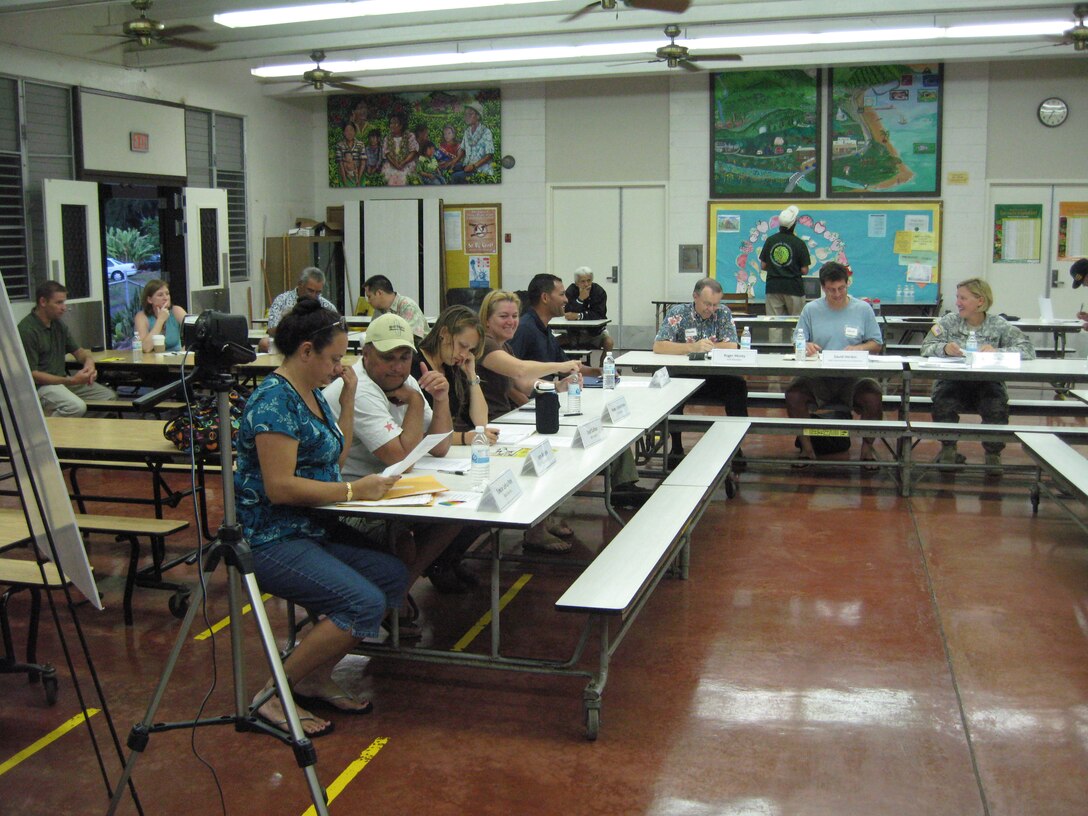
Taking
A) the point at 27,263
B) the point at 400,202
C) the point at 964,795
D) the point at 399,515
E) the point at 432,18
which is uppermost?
the point at 432,18

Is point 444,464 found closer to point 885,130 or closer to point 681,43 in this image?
point 681,43

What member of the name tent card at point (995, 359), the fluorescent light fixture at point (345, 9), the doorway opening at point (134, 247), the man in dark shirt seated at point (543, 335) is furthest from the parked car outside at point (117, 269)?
the name tent card at point (995, 359)

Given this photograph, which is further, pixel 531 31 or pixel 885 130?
pixel 885 130

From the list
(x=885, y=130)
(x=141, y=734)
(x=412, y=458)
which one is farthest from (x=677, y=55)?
(x=141, y=734)

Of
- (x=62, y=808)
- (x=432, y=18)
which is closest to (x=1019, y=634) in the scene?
(x=62, y=808)

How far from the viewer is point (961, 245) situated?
1210 cm

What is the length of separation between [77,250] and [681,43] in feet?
19.5

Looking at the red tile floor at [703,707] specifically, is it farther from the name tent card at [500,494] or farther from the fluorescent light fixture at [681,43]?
the fluorescent light fixture at [681,43]

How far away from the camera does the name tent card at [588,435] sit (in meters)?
4.30

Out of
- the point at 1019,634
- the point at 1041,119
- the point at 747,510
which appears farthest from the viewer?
the point at 1041,119

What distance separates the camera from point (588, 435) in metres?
4.36

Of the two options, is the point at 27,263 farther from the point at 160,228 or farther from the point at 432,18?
the point at 432,18

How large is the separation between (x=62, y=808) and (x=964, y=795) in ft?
7.68

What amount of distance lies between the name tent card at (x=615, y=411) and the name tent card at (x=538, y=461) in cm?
102
